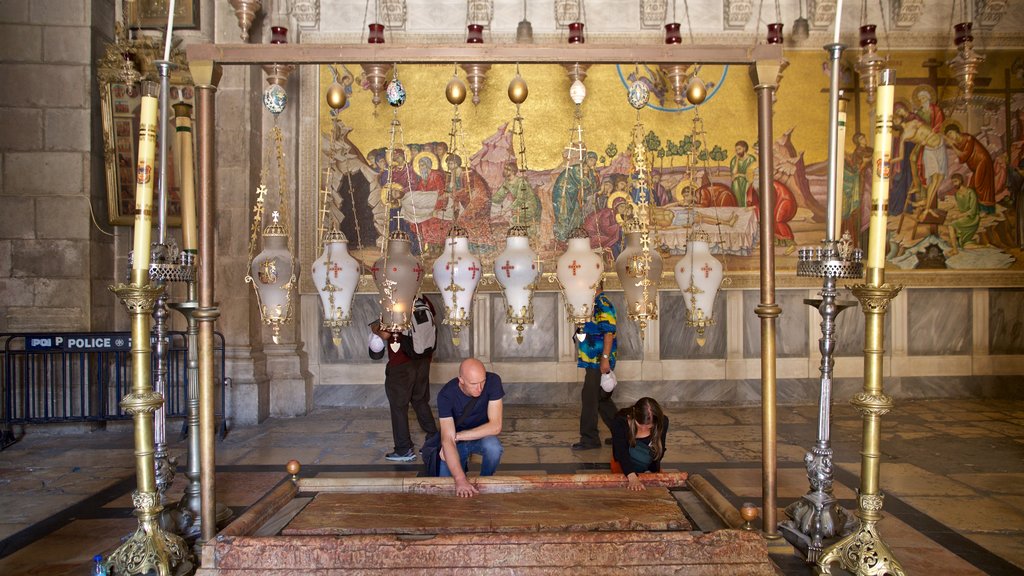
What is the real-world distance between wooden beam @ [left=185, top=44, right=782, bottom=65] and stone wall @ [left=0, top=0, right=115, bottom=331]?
480 centimetres

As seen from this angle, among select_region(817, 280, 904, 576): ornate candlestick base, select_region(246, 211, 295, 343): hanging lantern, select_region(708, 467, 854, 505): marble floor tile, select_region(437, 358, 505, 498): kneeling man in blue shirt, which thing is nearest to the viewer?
select_region(817, 280, 904, 576): ornate candlestick base

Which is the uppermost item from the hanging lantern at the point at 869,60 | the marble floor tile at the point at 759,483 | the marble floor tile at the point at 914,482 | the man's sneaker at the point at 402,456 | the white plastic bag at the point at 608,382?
the hanging lantern at the point at 869,60

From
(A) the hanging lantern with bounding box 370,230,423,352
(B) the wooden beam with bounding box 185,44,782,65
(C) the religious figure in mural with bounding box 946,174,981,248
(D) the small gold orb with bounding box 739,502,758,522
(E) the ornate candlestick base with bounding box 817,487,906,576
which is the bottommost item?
(E) the ornate candlestick base with bounding box 817,487,906,576

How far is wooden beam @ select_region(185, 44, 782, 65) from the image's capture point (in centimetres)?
333

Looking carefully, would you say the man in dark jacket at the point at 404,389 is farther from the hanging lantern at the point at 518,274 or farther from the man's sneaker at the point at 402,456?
the hanging lantern at the point at 518,274

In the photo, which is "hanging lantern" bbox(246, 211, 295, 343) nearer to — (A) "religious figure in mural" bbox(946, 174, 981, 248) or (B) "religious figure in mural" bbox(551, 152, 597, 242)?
(B) "religious figure in mural" bbox(551, 152, 597, 242)

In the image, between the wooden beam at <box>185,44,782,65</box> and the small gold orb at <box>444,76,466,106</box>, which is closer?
the wooden beam at <box>185,44,782,65</box>

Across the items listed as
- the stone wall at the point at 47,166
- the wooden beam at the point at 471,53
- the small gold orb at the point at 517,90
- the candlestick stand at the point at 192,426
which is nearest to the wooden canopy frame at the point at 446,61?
the wooden beam at the point at 471,53

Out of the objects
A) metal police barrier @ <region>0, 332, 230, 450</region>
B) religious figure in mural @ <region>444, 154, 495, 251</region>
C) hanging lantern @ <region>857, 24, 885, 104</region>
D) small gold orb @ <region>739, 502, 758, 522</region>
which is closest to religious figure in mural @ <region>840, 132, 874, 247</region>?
hanging lantern @ <region>857, 24, 885, 104</region>

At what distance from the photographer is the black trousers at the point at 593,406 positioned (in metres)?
6.02

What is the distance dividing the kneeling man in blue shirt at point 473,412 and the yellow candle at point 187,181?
5.28 feet

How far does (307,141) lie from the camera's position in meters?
8.34

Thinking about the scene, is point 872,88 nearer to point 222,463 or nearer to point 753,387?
point 753,387

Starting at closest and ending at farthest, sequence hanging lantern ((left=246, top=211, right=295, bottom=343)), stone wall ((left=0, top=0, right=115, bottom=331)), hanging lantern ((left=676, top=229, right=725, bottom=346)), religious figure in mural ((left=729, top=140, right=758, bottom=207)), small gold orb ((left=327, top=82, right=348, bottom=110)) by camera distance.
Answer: hanging lantern ((left=246, top=211, right=295, bottom=343)), hanging lantern ((left=676, top=229, right=725, bottom=346)), small gold orb ((left=327, top=82, right=348, bottom=110)), stone wall ((left=0, top=0, right=115, bottom=331)), religious figure in mural ((left=729, top=140, right=758, bottom=207))
